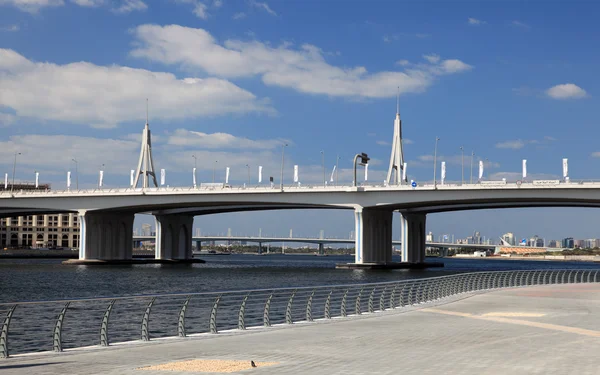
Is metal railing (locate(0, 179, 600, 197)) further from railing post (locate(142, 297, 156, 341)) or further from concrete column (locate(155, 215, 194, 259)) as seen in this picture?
railing post (locate(142, 297, 156, 341))

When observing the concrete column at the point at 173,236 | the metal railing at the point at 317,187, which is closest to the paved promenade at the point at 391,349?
the metal railing at the point at 317,187

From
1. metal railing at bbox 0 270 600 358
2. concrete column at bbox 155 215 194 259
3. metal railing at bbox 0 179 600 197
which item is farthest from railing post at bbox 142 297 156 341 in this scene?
concrete column at bbox 155 215 194 259

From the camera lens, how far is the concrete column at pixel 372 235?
104438 millimetres

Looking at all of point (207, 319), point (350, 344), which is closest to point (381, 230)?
point (207, 319)

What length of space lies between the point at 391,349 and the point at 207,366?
16.2 feet

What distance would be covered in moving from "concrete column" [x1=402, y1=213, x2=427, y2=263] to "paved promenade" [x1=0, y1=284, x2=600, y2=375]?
95.7 metres

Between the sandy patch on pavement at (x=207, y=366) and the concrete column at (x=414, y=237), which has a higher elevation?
the concrete column at (x=414, y=237)

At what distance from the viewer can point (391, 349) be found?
18.4 m

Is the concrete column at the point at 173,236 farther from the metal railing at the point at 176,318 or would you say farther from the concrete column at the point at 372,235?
the metal railing at the point at 176,318

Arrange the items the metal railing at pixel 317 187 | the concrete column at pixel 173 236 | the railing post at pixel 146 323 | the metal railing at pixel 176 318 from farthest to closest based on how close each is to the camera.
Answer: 1. the concrete column at pixel 173 236
2. the metal railing at pixel 317 187
3. the metal railing at pixel 176 318
4. the railing post at pixel 146 323

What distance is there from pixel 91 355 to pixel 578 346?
470 inches

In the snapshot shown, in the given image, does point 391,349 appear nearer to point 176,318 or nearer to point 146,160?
point 176,318

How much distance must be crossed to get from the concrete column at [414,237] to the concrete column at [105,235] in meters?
46.5

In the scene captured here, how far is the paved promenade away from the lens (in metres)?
15.5
